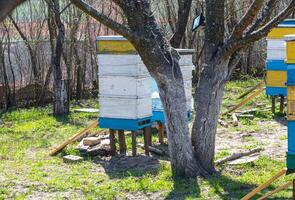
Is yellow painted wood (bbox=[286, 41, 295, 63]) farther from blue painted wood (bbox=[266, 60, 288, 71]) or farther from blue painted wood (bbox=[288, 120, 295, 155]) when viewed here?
blue painted wood (bbox=[266, 60, 288, 71])

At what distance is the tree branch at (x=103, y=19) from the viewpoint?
5281mm

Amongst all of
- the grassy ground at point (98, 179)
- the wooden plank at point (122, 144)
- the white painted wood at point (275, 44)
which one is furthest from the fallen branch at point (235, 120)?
the wooden plank at point (122, 144)

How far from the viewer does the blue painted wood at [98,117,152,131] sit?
677 cm

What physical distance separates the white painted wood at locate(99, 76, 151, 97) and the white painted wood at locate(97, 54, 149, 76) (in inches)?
2.4

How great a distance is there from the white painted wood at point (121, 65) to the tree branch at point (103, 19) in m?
1.15

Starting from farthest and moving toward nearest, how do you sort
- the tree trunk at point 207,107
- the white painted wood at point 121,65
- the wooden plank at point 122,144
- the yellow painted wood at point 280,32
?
the yellow painted wood at point 280,32
the wooden plank at point 122,144
the white painted wood at point 121,65
the tree trunk at point 207,107

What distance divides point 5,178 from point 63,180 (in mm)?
707

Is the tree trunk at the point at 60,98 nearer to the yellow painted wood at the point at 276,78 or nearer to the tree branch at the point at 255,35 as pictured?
the yellow painted wood at the point at 276,78

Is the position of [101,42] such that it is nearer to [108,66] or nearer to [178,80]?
[108,66]

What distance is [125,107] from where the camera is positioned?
265 inches

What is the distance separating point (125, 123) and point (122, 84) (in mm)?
504

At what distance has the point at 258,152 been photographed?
726cm

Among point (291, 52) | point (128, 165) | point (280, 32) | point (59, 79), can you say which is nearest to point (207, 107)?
point (128, 165)

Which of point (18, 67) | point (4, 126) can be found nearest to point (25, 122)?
point (4, 126)
